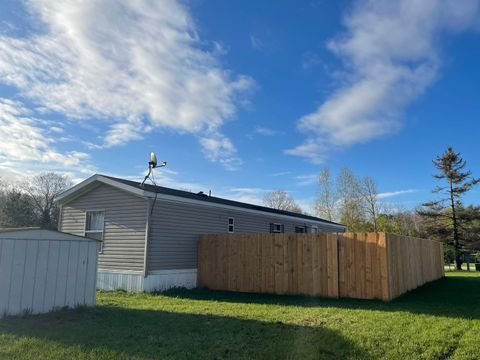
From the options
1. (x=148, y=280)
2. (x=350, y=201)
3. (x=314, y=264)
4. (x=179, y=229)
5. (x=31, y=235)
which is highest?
(x=350, y=201)

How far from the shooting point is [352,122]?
50.6ft

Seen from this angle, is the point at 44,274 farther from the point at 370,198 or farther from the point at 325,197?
the point at 370,198

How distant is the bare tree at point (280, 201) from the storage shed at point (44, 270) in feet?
116

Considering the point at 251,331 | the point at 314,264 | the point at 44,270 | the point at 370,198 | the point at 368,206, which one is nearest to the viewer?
the point at 251,331

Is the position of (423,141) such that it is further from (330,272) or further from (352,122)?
(330,272)

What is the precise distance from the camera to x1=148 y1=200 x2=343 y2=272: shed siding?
11438 millimetres

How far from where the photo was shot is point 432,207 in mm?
30188

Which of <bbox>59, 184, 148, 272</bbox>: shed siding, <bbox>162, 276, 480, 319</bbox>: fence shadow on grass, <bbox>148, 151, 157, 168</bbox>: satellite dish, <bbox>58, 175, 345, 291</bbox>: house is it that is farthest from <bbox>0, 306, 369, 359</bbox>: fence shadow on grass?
<bbox>148, 151, 157, 168</bbox>: satellite dish

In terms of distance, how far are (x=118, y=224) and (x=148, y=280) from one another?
2269mm

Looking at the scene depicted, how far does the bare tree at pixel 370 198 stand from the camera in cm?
3216

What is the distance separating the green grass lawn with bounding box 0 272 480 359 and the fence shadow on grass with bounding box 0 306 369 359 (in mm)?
13

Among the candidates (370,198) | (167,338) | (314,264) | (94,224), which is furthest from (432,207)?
(167,338)

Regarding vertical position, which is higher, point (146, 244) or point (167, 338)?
point (146, 244)

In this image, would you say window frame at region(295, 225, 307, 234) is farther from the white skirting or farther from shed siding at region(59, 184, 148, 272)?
shed siding at region(59, 184, 148, 272)
